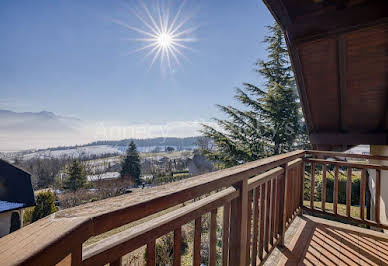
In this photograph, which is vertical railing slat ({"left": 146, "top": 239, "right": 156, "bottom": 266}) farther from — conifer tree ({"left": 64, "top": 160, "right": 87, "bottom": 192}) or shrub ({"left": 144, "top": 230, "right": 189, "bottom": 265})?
conifer tree ({"left": 64, "top": 160, "right": 87, "bottom": 192})

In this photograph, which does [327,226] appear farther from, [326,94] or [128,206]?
[128,206]

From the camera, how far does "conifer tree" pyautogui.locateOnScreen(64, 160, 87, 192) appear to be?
69.4 ft

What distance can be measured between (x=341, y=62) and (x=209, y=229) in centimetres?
317

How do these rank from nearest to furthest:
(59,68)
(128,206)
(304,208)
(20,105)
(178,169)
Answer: (128,206) < (304,208) < (59,68) < (178,169) < (20,105)

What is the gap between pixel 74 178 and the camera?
70.0 feet

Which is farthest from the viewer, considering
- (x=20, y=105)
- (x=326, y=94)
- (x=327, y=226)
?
(x=20, y=105)

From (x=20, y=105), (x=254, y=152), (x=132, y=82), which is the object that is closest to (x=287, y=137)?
(x=254, y=152)

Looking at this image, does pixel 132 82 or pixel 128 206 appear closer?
pixel 128 206

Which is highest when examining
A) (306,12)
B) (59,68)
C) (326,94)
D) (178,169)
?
A: (59,68)

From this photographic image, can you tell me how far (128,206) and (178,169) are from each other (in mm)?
32796

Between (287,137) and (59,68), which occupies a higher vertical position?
(59,68)

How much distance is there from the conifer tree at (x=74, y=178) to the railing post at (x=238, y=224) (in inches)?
937

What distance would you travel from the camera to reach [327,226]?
2812 millimetres

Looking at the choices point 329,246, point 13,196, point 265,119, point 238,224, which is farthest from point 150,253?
point 13,196
